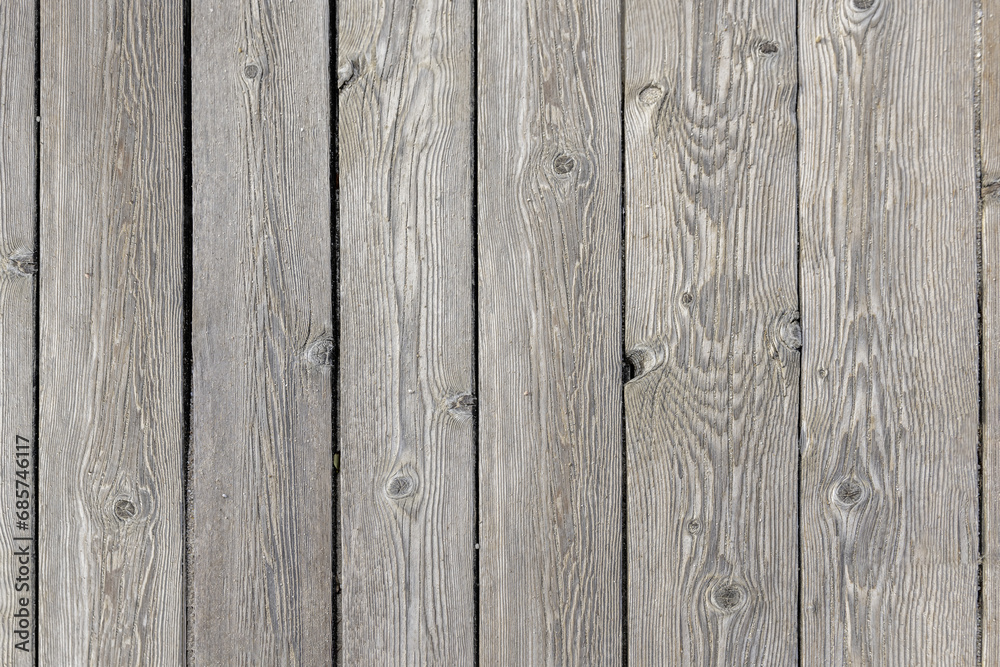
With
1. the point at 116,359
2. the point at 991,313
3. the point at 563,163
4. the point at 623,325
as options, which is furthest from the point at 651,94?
the point at 116,359

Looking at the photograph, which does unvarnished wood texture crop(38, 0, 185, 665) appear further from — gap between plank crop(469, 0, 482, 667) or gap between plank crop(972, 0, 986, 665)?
gap between plank crop(972, 0, 986, 665)

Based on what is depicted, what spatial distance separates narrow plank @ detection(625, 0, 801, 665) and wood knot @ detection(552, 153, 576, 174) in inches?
3.1

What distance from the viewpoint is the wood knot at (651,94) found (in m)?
0.80

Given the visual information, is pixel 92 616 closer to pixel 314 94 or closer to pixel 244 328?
pixel 244 328

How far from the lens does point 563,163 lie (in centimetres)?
80

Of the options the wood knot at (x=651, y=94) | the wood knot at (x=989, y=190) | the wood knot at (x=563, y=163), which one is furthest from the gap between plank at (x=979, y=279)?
the wood knot at (x=563, y=163)

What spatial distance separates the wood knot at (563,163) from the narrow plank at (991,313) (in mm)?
537

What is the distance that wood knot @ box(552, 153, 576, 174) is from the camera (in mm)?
804

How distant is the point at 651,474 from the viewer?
80 centimetres

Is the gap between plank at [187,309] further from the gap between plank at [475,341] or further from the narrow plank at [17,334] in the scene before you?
the gap between plank at [475,341]

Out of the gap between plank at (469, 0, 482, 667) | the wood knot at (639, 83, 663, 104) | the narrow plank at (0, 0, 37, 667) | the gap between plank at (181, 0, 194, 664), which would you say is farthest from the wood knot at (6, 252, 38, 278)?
the wood knot at (639, 83, 663, 104)

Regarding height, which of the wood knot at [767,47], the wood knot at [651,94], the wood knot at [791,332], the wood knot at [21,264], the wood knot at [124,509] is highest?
the wood knot at [767,47]

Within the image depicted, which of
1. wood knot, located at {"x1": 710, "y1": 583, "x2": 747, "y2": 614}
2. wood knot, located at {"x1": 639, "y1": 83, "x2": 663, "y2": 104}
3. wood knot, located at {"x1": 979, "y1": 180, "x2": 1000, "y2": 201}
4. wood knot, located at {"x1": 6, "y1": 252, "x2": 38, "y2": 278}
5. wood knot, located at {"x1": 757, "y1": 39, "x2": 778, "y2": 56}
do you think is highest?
wood knot, located at {"x1": 757, "y1": 39, "x2": 778, "y2": 56}

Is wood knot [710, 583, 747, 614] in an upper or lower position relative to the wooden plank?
lower
